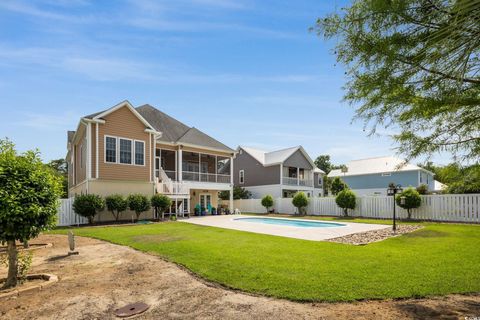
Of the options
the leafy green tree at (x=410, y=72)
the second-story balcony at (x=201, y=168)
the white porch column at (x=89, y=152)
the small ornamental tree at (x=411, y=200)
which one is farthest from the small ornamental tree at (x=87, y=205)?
the small ornamental tree at (x=411, y=200)

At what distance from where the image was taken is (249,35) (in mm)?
10773

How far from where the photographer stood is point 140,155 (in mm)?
20938

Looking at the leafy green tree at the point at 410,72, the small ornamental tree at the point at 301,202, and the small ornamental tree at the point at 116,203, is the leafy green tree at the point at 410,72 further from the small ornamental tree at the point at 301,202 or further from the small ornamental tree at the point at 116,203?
the small ornamental tree at the point at 301,202

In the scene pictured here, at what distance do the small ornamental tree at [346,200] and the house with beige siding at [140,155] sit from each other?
995cm

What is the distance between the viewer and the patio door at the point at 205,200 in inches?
1064

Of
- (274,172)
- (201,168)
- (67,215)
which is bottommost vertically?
Result: (67,215)

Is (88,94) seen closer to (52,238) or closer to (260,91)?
(52,238)

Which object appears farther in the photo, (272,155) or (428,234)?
(272,155)

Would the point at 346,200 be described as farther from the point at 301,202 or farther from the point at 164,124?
the point at 164,124

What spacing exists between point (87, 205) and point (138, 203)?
300cm

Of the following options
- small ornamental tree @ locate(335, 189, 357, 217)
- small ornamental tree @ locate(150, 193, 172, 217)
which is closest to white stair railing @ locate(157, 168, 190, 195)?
small ornamental tree @ locate(150, 193, 172, 217)

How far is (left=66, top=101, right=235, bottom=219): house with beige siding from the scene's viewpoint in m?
19.0

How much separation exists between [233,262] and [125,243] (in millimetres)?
5157

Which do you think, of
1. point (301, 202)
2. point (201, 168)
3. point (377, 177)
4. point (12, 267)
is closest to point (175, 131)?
point (201, 168)
